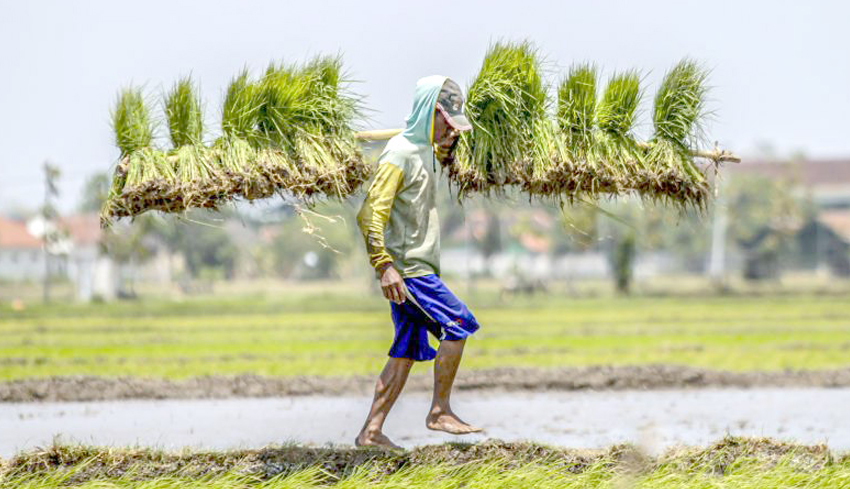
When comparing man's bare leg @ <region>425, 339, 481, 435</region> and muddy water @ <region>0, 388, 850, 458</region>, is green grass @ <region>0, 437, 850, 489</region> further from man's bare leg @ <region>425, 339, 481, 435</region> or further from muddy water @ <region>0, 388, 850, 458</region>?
muddy water @ <region>0, 388, 850, 458</region>

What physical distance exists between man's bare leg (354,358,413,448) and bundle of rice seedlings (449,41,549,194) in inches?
44.2

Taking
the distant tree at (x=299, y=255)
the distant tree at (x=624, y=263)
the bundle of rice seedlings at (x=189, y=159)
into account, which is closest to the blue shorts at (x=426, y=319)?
the bundle of rice seedlings at (x=189, y=159)

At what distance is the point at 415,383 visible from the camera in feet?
41.0

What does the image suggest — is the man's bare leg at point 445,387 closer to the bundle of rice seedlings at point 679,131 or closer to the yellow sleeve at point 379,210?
the yellow sleeve at point 379,210

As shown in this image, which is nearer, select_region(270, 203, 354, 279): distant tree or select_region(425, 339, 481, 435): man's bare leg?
select_region(425, 339, 481, 435): man's bare leg

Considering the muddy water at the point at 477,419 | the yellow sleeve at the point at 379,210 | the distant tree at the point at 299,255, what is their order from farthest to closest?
the distant tree at the point at 299,255 → the muddy water at the point at 477,419 → the yellow sleeve at the point at 379,210

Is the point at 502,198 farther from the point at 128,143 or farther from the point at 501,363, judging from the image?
the point at 501,363

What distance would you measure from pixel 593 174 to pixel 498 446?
1.71 metres

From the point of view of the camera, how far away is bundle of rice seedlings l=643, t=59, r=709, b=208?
7.09 meters

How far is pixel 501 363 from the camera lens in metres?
15.7

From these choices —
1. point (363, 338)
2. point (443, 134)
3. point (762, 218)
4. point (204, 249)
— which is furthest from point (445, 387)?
point (762, 218)

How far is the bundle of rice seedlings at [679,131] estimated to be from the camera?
709 centimetres

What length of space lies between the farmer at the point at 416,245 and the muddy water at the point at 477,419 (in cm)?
89

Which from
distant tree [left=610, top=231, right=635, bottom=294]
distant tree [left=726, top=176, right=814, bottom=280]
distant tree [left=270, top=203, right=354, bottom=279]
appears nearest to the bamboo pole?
distant tree [left=610, top=231, right=635, bottom=294]
